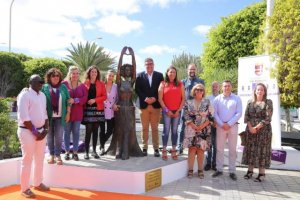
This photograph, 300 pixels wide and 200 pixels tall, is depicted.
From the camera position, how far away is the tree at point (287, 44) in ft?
28.3

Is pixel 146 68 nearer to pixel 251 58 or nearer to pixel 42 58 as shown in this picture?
pixel 251 58

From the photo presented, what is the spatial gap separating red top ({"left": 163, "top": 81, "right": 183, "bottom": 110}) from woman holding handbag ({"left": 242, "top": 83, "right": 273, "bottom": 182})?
133 centimetres

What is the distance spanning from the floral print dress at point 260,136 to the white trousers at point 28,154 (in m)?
3.80

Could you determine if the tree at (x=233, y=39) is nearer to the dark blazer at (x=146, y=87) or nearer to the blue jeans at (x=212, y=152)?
the blue jeans at (x=212, y=152)

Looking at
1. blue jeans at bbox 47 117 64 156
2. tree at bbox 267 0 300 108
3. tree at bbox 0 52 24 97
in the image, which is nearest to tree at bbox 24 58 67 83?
tree at bbox 0 52 24 97

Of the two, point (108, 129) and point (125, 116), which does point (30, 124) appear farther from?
point (108, 129)

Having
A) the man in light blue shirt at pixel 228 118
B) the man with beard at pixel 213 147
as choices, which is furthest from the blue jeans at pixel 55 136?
the man with beard at pixel 213 147

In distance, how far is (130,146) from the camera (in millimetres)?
7602

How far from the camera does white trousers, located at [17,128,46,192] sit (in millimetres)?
5562

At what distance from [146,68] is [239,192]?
115 inches

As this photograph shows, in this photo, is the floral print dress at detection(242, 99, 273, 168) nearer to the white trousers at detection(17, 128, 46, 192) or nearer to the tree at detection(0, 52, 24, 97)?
the white trousers at detection(17, 128, 46, 192)

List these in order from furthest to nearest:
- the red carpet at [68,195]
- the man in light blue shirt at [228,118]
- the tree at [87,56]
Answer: the tree at [87,56] → the man in light blue shirt at [228,118] → the red carpet at [68,195]

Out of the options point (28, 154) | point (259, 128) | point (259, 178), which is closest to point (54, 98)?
point (28, 154)

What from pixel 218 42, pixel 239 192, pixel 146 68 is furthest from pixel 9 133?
pixel 218 42
